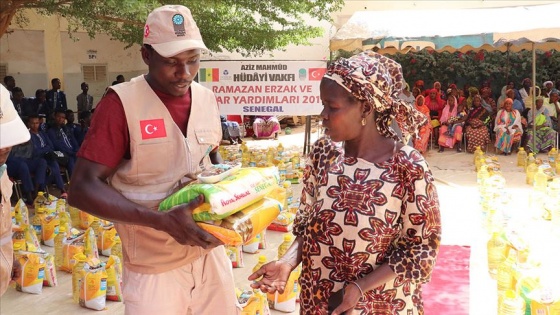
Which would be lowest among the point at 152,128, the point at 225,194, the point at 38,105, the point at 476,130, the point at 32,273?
the point at 32,273

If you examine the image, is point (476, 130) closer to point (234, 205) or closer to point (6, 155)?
point (234, 205)

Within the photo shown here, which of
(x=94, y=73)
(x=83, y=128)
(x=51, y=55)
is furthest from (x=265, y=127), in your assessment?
(x=83, y=128)

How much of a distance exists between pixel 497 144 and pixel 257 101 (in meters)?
5.18

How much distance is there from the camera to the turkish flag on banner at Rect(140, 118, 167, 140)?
2.31 meters

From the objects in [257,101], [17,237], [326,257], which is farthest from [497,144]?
[326,257]

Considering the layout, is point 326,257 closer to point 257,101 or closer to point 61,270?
point 61,270

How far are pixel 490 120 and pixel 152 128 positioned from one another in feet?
38.9

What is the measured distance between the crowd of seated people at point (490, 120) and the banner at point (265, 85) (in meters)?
2.64

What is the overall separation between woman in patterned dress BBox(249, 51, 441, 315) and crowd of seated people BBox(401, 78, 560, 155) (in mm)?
9676

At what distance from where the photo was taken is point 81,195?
217 cm

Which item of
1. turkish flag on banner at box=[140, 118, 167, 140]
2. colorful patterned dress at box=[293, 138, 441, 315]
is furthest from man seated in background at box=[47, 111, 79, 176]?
colorful patterned dress at box=[293, 138, 441, 315]

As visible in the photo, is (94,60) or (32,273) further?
(94,60)

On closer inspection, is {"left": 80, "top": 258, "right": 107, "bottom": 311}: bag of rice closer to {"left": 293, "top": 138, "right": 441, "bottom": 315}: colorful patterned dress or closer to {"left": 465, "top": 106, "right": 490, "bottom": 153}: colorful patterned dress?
{"left": 293, "top": 138, "right": 441, "bottom": 315}: colorful patterned dress

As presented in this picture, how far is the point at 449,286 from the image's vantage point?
4.88 meters
